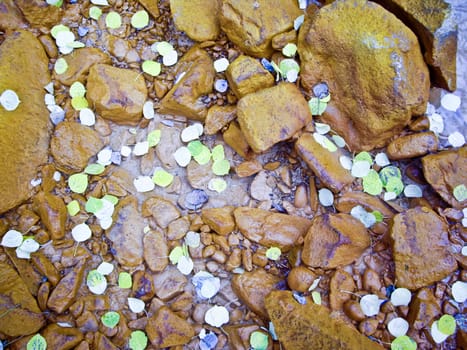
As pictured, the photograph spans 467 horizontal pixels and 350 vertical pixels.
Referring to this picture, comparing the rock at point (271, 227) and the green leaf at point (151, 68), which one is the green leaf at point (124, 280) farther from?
the green leaf at point (151, 68)

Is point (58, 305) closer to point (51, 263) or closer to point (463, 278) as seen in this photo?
point (51, 263)

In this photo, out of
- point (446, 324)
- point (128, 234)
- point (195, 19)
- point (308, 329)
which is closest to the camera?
point (308, 329)

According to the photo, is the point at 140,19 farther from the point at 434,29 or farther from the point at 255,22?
the point at 434,29

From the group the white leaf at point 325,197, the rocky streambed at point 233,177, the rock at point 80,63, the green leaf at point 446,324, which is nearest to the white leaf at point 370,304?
the rocky streambed at point 233,177

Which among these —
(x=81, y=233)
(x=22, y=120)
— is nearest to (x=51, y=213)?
(x=81, y=233)

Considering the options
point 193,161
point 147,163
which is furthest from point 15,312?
point 193,161

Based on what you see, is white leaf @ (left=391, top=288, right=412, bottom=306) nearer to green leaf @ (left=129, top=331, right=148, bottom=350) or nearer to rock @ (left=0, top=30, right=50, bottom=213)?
green leaf @ (left=129, top=331, right=148, bottom=350)

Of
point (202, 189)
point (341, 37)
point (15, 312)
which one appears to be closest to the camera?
point (15, 312)
